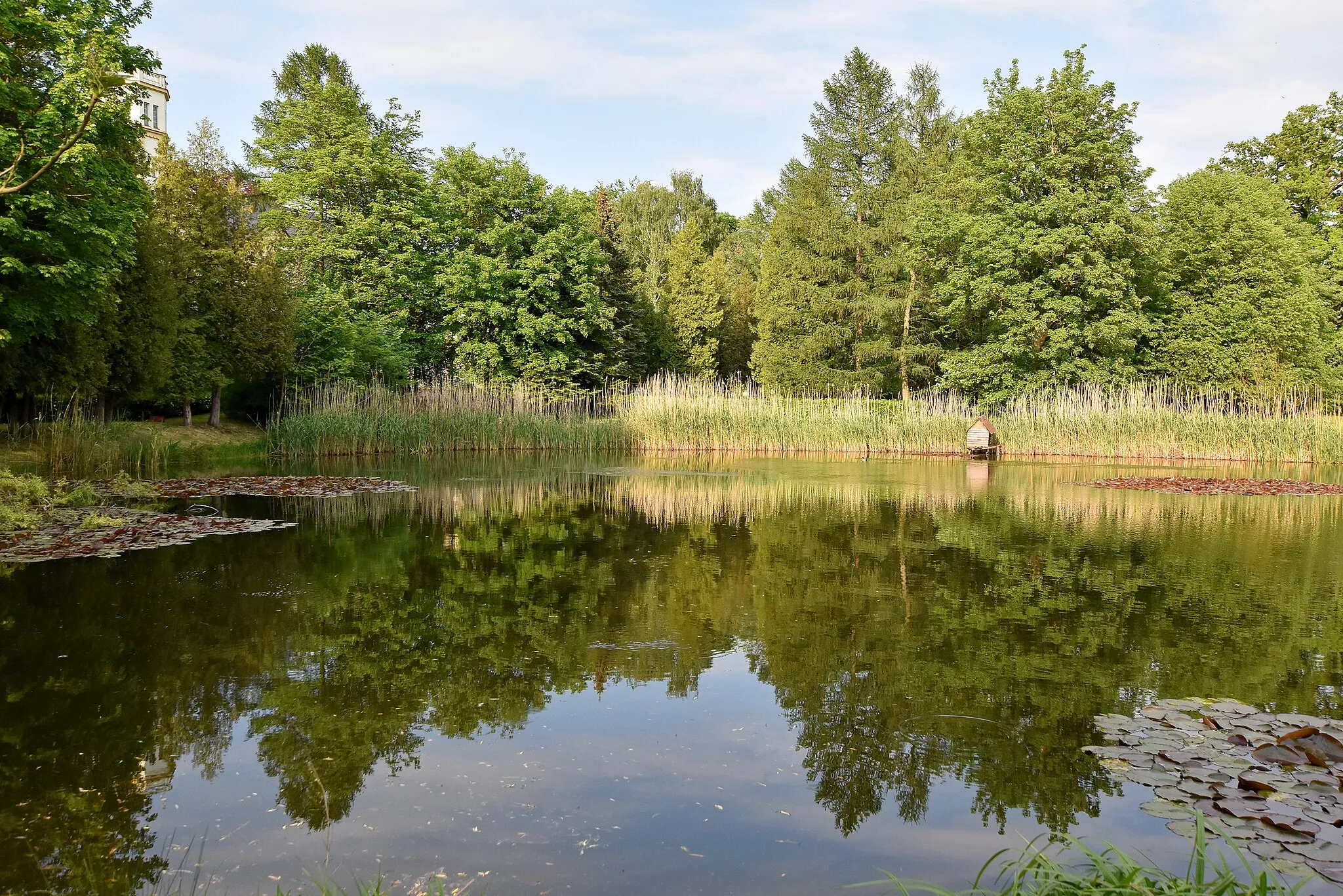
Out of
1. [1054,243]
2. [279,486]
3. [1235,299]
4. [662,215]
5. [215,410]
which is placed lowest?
[279,486]

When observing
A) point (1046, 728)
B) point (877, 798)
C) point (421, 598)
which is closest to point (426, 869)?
point (877, 798)

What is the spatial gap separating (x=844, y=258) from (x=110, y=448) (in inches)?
907

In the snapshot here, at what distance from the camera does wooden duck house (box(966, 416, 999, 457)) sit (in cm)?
1981

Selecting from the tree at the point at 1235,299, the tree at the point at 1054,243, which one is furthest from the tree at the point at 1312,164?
the tree at the point at 1054,243

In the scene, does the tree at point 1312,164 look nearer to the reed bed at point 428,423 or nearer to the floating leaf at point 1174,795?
the reed bed at point 428,423

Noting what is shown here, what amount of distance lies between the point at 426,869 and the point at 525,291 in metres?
26.0

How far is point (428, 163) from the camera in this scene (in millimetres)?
32562

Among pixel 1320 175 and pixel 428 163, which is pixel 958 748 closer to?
pixel 428 163

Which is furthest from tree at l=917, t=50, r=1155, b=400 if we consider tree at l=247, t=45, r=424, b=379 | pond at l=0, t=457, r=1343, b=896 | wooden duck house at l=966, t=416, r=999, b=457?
pond at l=0, t=457, r=1343, b=896

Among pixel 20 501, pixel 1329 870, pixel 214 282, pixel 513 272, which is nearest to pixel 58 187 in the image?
pixel 20 501

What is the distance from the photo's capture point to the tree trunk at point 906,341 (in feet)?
93.9

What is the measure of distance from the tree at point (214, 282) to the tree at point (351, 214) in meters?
5.45

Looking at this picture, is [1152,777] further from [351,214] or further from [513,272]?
[351,214]

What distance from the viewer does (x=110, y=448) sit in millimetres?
12086
